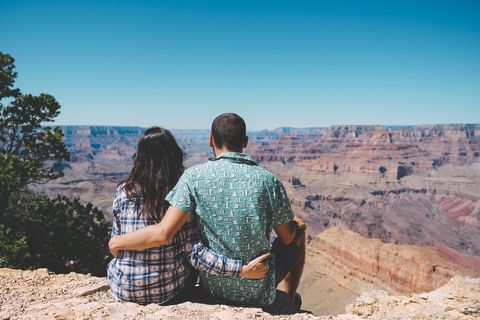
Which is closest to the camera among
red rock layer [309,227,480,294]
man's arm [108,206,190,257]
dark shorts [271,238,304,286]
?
man's arm [108,206,190,257]

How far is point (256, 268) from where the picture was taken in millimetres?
2393

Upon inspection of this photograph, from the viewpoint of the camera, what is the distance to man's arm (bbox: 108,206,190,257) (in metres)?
2.24

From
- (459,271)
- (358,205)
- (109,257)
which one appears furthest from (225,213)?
(358,205)

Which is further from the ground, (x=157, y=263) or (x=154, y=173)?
(x=154, y=173)

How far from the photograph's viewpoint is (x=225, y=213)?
2.30 meters

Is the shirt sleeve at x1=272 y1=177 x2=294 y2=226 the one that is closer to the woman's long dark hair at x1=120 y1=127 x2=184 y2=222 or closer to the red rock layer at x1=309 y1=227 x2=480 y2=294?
the woman's long dark hair at x1=120 y1=127 x2=184 y2=222

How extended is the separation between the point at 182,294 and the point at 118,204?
3.91 ft

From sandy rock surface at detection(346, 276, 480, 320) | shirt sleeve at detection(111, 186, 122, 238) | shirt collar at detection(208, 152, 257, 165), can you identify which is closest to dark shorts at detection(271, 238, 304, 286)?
sandy rock surface at detection(346, 276, 480, 320)

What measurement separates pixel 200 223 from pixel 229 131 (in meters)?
0.91

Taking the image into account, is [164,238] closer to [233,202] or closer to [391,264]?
[233,202]

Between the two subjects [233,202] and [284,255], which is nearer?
[233,202]

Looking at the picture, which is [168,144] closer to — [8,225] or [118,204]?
[118,204]

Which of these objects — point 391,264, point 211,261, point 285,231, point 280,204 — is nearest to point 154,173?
point 211,261

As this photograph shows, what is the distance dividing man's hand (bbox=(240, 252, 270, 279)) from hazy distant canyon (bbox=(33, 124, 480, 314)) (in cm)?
210
